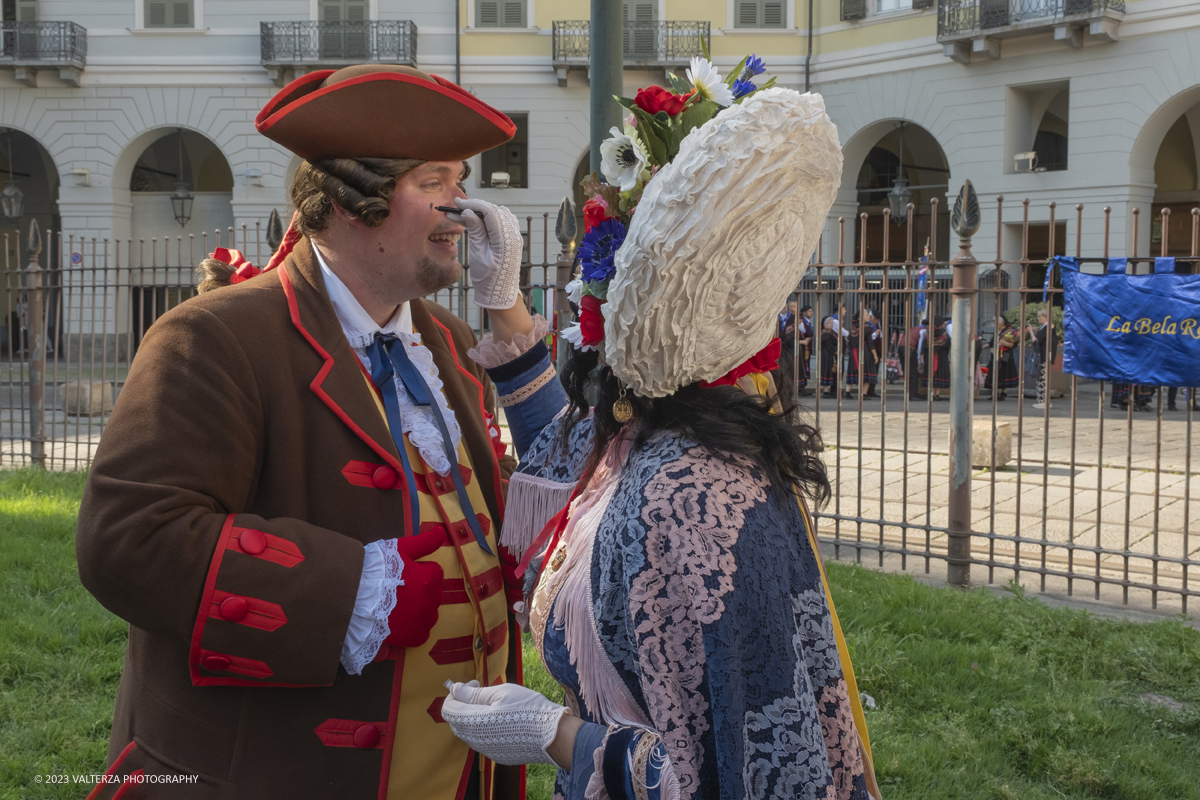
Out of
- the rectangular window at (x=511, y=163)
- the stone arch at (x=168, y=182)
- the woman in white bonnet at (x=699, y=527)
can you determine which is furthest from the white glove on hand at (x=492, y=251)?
the rectangular window at (x=511, y=163)

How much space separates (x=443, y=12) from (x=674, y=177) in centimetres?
2440

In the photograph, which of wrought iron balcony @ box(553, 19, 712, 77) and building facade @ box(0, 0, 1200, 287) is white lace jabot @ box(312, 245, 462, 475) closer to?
building facade @ box(0, 0, 1200, 287)

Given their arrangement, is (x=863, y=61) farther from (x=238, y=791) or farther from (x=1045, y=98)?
(x=238, y=791)

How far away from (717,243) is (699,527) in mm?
416

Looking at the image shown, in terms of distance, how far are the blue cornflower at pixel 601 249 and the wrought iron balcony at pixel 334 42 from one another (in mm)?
23311

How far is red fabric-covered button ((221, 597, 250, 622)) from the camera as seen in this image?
1.70m

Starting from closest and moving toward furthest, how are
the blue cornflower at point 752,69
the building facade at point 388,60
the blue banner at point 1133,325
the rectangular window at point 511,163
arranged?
the blue cornflower at point 752,69 < the blue banner at point 1133,325 < the building facade at point 388,60 < the rectangular window at point 511,163

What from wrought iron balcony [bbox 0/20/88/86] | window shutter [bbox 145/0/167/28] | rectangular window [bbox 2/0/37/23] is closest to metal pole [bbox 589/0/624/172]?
window shutter [bbox 145/0/167/28]

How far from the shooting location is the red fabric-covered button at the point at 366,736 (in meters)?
1.90

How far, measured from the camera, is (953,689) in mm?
4090

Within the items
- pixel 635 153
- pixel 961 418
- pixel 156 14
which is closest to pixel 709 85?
pixel 635 153

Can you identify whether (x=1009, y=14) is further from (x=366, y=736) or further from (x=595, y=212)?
(x=366, y=736)

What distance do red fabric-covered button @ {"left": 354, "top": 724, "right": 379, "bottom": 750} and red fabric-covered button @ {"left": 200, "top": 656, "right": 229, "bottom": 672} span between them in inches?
11.9

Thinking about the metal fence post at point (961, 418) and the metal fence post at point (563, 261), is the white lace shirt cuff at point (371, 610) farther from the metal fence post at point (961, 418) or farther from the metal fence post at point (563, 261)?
the metal fence post at point (961, 418)
